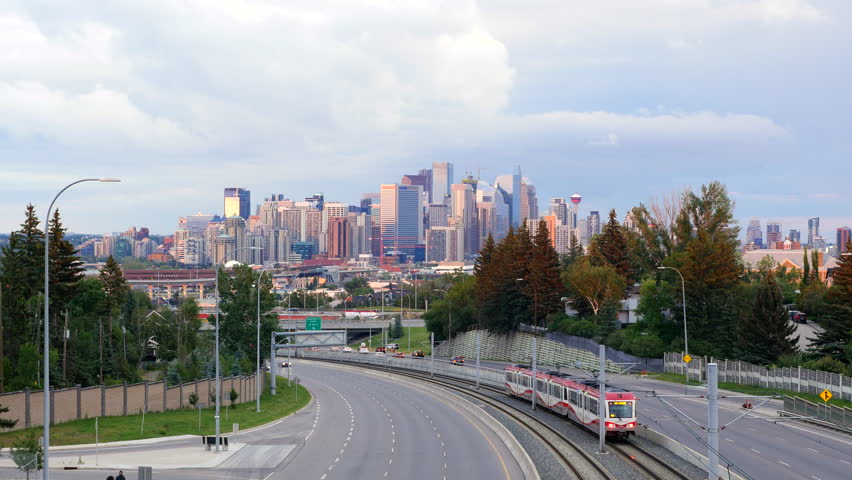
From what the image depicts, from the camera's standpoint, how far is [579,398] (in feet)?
172

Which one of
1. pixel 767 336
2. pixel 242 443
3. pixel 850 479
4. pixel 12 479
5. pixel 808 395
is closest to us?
pixel 12 479

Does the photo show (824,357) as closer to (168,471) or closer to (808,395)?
(808,395)

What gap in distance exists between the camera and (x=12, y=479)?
32.0 meters

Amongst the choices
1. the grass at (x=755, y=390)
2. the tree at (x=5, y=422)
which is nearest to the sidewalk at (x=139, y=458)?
the tree at (x=5, y=422)

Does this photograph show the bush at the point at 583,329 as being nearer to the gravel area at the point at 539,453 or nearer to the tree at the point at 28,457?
the gravel area at the point at 539,453

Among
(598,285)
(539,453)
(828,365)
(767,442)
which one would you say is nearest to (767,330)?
(828,365)

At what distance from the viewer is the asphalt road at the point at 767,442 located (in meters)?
36.8

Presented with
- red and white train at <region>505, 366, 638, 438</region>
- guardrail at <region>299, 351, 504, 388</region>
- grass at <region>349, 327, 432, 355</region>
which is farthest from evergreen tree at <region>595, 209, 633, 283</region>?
red and white train at <region>505, 366, 638, 438</region>

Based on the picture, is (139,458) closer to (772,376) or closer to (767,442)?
(767,442)

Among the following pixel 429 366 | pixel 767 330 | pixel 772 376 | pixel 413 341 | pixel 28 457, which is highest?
pixel 767 330

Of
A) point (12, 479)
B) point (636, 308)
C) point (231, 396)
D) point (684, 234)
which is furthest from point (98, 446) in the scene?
point (684, 234)

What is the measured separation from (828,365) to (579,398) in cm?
2405

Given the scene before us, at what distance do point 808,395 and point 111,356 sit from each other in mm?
61446

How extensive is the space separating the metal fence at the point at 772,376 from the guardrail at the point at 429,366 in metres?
18.6
